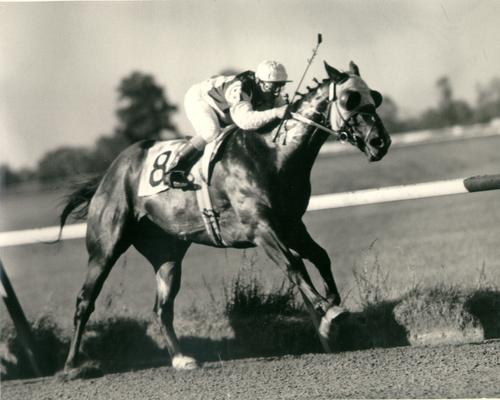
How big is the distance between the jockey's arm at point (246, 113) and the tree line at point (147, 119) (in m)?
0.99

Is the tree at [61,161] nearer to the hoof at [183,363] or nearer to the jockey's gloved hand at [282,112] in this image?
the hoof at [183,363]

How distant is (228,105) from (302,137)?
60cm

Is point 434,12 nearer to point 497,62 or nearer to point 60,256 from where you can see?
point 497,62

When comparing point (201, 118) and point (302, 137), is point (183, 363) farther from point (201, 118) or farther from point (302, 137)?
point (302, 137)

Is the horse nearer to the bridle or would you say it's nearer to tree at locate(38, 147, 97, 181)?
the bridle

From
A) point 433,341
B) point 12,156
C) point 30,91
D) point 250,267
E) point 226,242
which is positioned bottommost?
point 433,341

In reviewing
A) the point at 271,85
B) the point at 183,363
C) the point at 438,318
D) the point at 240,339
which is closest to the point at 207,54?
the point at 271,85

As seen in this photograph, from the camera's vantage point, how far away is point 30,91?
6.04 meters

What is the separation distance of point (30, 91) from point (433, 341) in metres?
3.37

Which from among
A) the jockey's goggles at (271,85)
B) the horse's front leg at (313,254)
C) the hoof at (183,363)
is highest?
the jockey's goggles at (271,85)

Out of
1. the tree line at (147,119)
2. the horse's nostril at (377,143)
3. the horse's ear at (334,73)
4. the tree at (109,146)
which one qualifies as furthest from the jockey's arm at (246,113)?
the tree at (109,146)

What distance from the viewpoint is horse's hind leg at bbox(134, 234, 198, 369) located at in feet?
18.1

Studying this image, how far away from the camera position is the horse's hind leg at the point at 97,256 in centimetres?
550

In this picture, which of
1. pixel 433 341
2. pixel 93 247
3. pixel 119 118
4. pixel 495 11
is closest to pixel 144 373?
pixel 93 247
